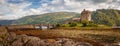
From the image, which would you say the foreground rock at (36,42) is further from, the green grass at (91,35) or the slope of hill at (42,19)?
the slope of hill at (42,19)

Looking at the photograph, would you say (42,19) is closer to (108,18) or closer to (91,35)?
(108,18)

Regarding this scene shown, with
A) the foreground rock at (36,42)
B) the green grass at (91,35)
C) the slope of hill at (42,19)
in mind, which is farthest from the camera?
the slope of hill at (42,19)

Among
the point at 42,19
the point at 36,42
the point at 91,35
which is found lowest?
the point at 42,19

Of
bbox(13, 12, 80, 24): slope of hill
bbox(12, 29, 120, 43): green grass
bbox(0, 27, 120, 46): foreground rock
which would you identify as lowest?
bbox(13, 12, 80, 24): slope of hill

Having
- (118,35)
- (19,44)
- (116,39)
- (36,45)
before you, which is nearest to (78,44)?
(36,45)

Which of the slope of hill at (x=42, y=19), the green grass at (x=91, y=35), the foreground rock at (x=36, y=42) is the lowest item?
the slope of hill at (x=42, y=19)

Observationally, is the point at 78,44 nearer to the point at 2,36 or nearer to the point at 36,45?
the point at 36,45

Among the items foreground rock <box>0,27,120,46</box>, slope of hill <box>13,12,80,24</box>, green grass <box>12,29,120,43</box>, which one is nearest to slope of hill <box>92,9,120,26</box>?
slope of hill <box>13,12,80,24</box>

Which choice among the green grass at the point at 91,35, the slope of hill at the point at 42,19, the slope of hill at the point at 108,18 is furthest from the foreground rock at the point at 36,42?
the slope of hill at the point at 42,19

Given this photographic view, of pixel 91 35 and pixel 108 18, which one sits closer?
pixel 91 35

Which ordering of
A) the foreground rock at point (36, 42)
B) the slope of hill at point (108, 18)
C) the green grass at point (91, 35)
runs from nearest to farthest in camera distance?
1. the foreground rock at point (36, 42)
2. the green grass at point (91, 35)
3. the slope of hill at point (108, 18)

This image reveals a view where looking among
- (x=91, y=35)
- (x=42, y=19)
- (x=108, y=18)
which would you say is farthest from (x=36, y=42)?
(x=42, y=19)

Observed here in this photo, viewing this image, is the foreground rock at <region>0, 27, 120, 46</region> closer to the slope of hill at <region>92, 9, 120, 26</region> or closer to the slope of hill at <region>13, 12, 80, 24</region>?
the slope of hill at <region>92, 9, 120, 26</region>

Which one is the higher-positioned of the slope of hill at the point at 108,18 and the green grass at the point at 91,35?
the green grass at the point at 91,35
